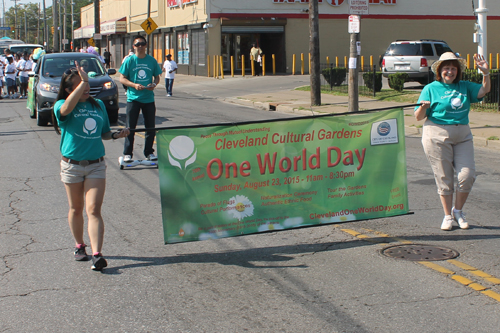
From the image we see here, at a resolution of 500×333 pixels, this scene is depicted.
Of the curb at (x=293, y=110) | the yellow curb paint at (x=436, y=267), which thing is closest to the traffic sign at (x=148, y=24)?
the curb at (x=293, y=110)

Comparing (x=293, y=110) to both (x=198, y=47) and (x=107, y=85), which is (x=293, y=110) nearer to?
(x=107, y=85)

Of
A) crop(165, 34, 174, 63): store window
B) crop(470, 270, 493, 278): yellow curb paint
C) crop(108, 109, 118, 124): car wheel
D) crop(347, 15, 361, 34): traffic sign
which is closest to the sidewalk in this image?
crop(347, 15, 361, 34): traffic sign

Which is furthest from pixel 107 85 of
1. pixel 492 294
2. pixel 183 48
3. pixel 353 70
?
pixel 183 48

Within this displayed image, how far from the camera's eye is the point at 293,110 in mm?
19453

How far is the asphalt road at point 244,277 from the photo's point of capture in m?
4.20

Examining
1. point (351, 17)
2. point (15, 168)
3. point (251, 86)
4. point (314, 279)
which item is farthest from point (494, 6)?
point (314, 279)

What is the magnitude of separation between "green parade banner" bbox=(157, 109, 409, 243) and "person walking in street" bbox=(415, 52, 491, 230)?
44cm

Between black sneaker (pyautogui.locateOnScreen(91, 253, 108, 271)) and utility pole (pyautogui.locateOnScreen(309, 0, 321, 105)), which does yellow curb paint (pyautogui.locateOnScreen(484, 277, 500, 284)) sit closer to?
black sneaker (pyautogui.locateOnScreen(91, 253, 108, 271))

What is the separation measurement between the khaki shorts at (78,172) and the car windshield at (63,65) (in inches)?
429

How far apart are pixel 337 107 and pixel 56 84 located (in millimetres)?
8908

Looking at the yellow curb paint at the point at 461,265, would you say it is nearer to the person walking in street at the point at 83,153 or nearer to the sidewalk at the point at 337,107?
the person walking in street at the point at 83,153

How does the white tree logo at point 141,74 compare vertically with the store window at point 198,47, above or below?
below

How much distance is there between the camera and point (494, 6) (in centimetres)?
4266

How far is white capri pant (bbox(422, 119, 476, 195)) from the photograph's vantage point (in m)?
6.30
